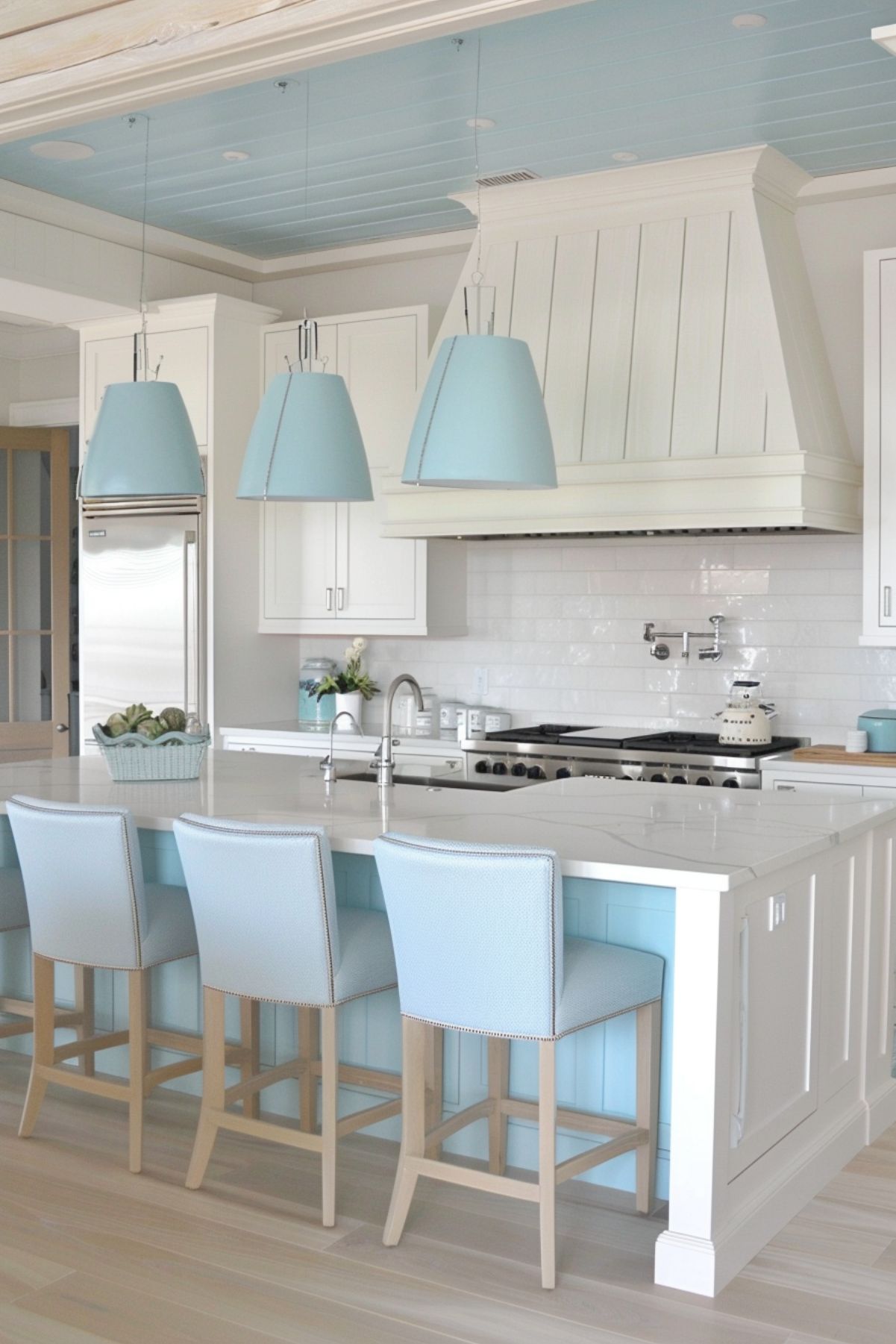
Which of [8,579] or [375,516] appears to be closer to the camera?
[375,516]

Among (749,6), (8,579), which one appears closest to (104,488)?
(749,6)

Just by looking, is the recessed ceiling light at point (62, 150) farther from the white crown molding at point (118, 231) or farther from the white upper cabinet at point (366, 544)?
the white upper cabinet at point (366, 544)

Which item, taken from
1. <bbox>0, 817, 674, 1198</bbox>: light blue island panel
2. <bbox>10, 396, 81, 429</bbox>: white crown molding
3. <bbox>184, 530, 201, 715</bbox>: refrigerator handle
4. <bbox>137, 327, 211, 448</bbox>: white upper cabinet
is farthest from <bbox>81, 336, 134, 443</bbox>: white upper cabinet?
<bbox>0, 817, 674, 1198</bbox>: light blue island panel

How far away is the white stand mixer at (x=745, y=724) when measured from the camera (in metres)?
5.18

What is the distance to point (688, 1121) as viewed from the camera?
2.88 metres

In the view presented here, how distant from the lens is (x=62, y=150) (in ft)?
16.3

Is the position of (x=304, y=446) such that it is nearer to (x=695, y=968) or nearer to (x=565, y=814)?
(x=565, y=814)

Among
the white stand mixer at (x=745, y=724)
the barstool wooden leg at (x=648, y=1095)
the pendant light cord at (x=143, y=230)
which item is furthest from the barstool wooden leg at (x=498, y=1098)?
the pendant light cord at (x=143, y=230)

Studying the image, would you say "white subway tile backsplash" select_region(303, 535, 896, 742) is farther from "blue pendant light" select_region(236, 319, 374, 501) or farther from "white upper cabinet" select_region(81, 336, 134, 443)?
"blue pendant light" select_region(236, 319, 374, 501)

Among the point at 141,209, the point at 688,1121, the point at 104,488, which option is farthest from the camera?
the point at 141,209

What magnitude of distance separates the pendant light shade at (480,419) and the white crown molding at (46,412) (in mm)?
4109

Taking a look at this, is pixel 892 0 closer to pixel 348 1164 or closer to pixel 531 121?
pixel 531 121

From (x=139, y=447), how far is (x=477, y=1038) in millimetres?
1926

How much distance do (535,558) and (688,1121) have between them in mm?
3515
